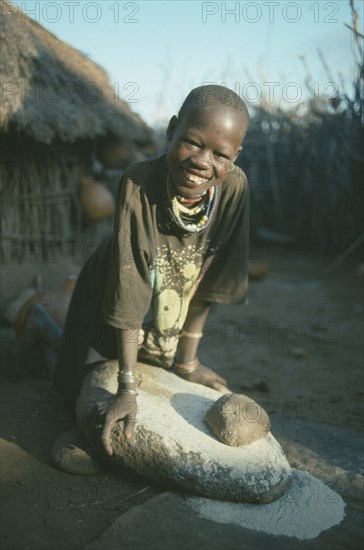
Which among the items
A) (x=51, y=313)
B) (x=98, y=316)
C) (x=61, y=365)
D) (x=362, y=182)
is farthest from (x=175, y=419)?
(x=362, y=182)

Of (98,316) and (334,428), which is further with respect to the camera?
(334,428)

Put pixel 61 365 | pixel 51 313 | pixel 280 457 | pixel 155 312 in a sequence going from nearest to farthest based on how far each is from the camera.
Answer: pixel 280 457 < pixel 155 312 < pixel 61 365 < pixel 51 313

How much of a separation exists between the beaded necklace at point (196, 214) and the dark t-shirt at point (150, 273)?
0.06 metres

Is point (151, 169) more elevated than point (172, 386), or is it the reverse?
point (151, 169)

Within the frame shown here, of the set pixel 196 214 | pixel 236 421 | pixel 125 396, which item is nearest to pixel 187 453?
pixel 236 421

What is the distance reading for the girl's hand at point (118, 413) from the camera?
228cm

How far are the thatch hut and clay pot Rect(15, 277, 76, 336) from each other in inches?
36.3

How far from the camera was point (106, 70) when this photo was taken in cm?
646

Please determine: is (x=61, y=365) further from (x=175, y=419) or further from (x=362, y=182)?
(x=362, y=182)

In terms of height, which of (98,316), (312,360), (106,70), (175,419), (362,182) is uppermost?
(106,70)

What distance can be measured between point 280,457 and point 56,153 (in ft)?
12.3

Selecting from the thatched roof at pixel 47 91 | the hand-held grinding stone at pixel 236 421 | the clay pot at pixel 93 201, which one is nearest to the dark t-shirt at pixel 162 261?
the hand-held grinding stone at pixel 236 421

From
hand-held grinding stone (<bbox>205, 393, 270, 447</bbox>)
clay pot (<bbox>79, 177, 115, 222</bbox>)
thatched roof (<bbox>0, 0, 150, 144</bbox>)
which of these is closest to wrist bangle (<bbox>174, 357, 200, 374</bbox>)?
hand-held grinding stone (<bbox>205, 393, 270, 447</bbox>)

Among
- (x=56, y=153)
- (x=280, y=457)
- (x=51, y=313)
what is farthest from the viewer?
(x=56, y=153)
